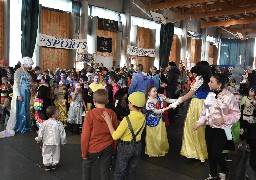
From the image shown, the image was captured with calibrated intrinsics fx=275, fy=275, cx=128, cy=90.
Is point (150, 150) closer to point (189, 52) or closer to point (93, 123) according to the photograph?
point (93, 123)

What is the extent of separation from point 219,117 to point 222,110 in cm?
9

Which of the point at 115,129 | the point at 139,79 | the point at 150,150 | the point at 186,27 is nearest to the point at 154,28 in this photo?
the point at 186,27

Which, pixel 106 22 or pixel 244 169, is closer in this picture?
pixel 244 169

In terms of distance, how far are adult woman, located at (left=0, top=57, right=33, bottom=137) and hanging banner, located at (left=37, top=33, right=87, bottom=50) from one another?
6476 mm

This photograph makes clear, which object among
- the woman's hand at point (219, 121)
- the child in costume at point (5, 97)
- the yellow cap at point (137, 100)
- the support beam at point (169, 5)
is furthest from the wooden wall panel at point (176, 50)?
the yellow cap at point (137, 100)

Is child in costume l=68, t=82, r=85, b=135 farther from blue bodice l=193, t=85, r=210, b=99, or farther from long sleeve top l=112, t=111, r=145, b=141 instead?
long sleeve top l=112, t=111, r=145, b=141

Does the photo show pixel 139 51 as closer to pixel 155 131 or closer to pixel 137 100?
pixel 155 131

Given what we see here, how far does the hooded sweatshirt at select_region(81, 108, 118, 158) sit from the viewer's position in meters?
2.73

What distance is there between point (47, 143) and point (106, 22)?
1257 cm

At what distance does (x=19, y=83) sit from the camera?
5.68 meters

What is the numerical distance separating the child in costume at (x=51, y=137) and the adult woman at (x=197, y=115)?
6.24ft

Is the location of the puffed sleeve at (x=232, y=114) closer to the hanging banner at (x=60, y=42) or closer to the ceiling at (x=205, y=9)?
the hanging banner at (x=60, y=42)

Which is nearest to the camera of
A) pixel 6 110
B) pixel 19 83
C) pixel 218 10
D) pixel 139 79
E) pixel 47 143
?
pixel 47 143

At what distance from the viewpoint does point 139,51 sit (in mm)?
16922
